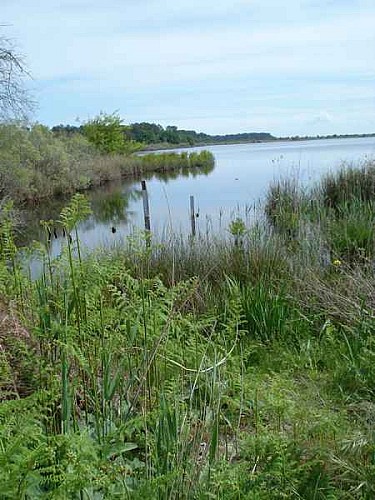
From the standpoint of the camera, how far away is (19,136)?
18406mm

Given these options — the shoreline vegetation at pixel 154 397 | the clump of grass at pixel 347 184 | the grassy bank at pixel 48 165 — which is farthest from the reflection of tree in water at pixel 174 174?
the shoreline vegetation at pixel 154 397

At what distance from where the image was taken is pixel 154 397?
6.76 feet

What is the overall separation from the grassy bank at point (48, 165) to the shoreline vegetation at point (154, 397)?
497 inches

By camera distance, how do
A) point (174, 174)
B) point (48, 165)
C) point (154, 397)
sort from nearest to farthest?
point (154, 397) → point (48, 165) → point (174, 174)

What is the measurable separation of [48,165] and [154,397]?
2113 cm

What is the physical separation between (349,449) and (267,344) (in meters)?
1.75

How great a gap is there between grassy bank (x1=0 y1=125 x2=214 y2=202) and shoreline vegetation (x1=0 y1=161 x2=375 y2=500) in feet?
41.4

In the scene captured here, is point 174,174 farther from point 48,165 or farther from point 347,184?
point 347,184

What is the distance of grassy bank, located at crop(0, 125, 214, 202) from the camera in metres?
17.0

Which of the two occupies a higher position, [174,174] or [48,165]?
[48,165]

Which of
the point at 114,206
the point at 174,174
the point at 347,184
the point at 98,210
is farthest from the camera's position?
the point at 174,174

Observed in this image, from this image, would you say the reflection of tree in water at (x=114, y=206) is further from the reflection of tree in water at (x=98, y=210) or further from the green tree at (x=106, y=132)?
the green tree at (x=106, y=132)

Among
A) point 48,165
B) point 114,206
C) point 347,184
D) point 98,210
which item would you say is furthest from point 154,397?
point 48,165

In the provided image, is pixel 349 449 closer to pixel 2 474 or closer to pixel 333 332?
pixel 2 474
